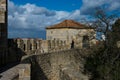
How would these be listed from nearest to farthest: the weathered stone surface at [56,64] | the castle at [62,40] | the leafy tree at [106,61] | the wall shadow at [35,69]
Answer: the wall shadow at [35,69] < the weathered stone surface at [56,64] < the leafy tree at [106,61] < the castle at [62,40]

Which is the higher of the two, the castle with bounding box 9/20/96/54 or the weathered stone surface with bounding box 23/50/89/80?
the castle with bounding box 9/20/96/54

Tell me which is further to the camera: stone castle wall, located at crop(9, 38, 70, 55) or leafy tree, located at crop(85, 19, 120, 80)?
stone castle wall, located at crop(9, 38, 70, 55)

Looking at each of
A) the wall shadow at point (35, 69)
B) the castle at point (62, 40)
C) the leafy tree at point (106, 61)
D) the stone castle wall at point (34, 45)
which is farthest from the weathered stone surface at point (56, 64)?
the stone castle wall at point (34, 45)

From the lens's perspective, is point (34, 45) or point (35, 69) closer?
point (35, 69)

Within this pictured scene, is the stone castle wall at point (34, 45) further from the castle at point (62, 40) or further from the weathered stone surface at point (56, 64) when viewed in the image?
the weathered stone surface at point (56, 64)

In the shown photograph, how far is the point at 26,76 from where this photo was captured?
1065 centimetres

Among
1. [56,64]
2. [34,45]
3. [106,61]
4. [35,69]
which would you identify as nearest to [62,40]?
[34,45]

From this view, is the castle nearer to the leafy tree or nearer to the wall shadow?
the leafy tree

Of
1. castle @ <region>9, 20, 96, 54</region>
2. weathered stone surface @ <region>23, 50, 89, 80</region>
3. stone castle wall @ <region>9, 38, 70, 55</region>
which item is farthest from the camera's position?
castle @ <region>9, 20, 96, 54</region>

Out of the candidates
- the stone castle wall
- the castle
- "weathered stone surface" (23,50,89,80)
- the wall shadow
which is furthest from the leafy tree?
the wall shadow

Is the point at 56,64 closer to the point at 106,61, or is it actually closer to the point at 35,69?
the point at 35,69

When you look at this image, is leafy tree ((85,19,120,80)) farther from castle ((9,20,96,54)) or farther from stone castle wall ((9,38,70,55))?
stone castle wall ((9,38,70,55))

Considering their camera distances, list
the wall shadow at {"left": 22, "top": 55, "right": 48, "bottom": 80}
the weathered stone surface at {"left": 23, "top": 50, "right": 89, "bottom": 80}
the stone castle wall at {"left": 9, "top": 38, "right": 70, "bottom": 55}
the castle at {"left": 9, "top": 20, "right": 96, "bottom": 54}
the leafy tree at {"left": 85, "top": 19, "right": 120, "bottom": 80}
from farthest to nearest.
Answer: the castle at {"left": 9, "top": 20, "right": 96, "bottom": 54} → the stone castle wall at {"left": 9, "top": 38, "right": 70, "bottom": 55} → the leafy tree at {"left": 85, "top": 19, "right": 120, "bottom": 80} → the weathered stone surface at {"left": 23, "top": 50, "right": 89, "bottom": 80} → the wall shadow at {"left": 22, "top": 55, "right": 48, "bottom": 80}

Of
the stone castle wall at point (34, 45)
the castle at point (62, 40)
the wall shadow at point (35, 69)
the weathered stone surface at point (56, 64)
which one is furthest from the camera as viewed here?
the castle at point (62, 40)
